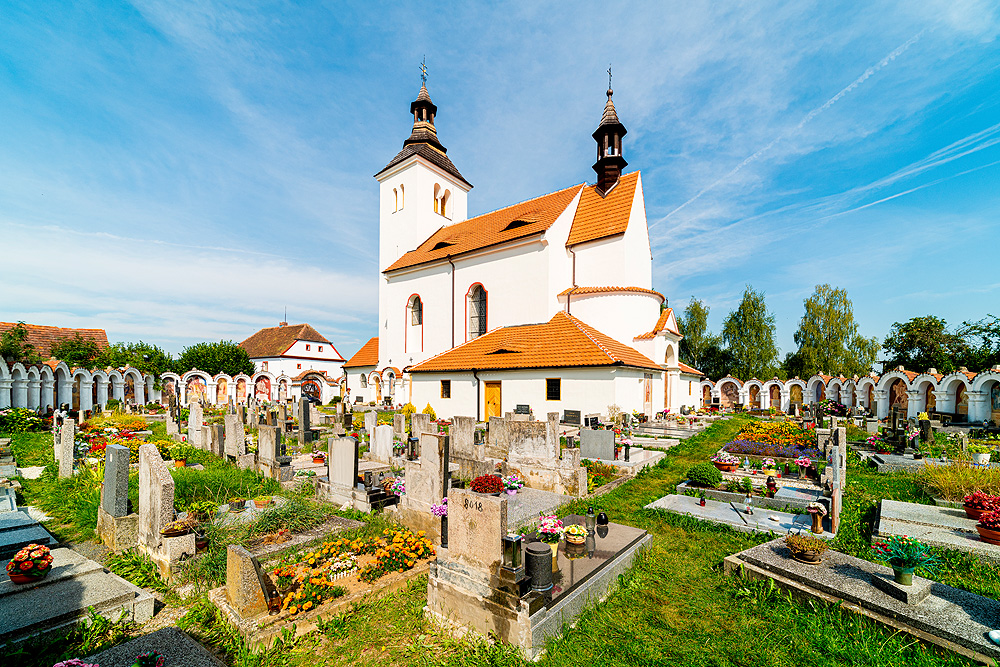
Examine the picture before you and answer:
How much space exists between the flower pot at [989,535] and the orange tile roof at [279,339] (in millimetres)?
52223

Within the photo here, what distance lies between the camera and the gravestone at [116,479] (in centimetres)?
589

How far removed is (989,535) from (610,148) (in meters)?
23.9

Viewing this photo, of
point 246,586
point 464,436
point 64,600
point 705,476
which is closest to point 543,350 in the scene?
point 464,436

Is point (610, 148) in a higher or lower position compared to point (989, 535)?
higher

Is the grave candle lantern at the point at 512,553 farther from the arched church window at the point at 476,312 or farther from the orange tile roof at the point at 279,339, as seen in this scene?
the orange tile roof at the point at 279,339

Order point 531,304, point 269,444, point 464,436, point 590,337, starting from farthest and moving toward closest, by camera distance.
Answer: point 531,304 → point 590,337 → point 464,436 → point 269,444

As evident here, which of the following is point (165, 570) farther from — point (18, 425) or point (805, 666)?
point (18, 425)

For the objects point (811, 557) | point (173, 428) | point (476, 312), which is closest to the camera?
point (811, 557)

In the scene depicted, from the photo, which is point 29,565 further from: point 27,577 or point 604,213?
point 604,213

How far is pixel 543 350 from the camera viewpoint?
19.6m

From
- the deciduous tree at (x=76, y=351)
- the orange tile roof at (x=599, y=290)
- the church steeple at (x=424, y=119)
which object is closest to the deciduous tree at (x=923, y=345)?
the orange tile roof at (x=599, y=290)

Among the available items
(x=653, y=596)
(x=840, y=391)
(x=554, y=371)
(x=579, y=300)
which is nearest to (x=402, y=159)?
(x=579, y=300)

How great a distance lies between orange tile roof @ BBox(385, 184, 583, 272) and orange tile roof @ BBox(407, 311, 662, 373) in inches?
199

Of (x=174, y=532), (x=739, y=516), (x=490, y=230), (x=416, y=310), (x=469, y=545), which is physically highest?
(x=490, y=230)
